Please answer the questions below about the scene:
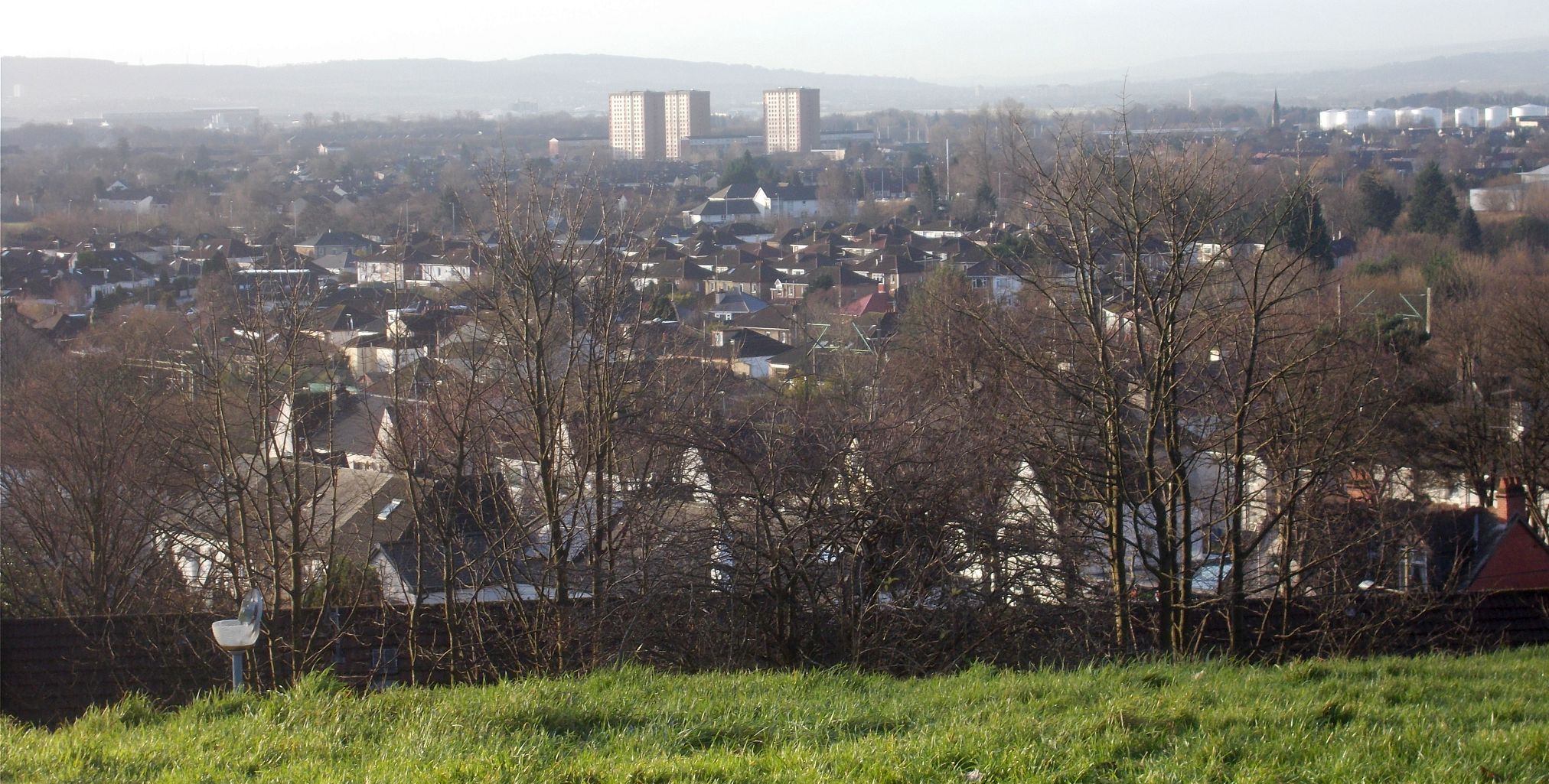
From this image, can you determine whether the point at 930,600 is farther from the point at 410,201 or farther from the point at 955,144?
the point at 955,144

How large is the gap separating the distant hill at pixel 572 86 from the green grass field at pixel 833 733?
1046 inches

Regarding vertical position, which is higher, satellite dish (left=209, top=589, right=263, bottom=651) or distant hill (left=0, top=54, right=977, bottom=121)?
distant hill (left=0, top=54, right=977, bottom=121)

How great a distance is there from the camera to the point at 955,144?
79000 mm

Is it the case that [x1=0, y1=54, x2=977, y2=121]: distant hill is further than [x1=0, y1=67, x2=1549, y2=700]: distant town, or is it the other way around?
[x1=0, y1=54, x2=977, y2=121]: distant hill

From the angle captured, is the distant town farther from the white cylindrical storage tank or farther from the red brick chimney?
the white cylindrical storage tank

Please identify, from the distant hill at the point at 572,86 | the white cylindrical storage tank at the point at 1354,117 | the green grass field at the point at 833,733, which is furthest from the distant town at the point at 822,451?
the white cylindrical storage tank at the point at 1354,117

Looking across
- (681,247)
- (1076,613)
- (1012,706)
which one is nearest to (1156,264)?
(1076,613)

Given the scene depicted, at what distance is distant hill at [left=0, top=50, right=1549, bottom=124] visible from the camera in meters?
53.0

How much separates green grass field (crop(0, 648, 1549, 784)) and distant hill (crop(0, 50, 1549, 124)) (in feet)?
87.2

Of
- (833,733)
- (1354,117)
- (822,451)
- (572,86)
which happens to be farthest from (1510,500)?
(572,86)

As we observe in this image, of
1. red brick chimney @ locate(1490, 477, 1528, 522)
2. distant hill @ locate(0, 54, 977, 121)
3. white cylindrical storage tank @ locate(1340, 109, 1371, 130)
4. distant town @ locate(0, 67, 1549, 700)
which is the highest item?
distant hill @ locate(0, 54, 977, 121)

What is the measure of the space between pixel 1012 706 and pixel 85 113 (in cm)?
7348

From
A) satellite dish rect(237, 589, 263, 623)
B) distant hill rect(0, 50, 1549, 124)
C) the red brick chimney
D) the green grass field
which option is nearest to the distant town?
the red brick chimney

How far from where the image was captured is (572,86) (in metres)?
149
